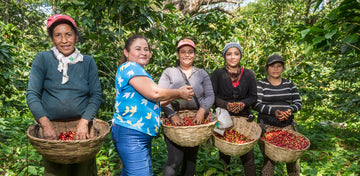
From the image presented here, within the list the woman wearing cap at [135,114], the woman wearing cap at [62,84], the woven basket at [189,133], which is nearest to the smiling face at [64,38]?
the woman wearing cap at [62,84]

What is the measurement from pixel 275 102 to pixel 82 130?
2.18 meters

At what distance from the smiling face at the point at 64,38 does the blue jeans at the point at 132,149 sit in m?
0.74

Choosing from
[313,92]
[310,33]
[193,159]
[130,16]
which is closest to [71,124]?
[193,159]

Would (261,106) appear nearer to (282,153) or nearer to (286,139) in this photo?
(286,139)

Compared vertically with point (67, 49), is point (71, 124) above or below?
below

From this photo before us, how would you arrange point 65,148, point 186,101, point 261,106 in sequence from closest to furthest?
1. point 65,148
2. point 186,101
3. point 261,106

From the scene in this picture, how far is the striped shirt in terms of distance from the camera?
8.70ft

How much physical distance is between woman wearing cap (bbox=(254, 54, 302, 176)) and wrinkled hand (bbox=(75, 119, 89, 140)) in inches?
75.3

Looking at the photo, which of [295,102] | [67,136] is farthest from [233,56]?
[67,136]

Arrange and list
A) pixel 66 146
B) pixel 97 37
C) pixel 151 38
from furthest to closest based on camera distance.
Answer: pixel 151 38, pixel 97 37, pixel 66 146

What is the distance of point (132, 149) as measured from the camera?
68.0 inches

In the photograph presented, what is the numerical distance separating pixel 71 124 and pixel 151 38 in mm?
1813

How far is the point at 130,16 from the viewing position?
→ 2.94 meters

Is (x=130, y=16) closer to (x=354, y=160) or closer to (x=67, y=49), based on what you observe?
(x=67, y=49)
